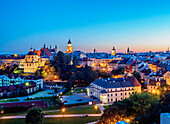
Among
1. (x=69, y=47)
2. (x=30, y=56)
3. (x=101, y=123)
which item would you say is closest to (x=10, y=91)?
(x=30, y=56)

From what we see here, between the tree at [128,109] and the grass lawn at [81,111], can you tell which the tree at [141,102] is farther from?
the grass lawn at [81,111]

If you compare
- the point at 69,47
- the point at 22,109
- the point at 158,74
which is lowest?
the point at 22,109

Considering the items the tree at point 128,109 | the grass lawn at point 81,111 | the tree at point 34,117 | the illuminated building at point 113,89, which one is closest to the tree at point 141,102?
the tree at point 128,109

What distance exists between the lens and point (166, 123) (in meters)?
9.10

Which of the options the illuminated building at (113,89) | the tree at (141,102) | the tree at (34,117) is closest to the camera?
the tree at (141,102)

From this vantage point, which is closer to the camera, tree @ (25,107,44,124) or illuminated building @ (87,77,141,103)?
tree @ (25,107,44,124)

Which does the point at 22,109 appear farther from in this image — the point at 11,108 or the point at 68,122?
the point at 68,122

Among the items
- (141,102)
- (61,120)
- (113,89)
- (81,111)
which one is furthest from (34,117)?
(113,89)

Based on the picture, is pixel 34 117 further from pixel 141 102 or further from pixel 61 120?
pixel 141 102

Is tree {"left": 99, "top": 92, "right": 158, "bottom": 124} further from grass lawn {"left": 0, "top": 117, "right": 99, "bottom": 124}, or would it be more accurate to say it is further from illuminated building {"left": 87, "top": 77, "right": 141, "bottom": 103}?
illuminated building {"left": 87, "top": 77, "right": 141, "bottom": 103}

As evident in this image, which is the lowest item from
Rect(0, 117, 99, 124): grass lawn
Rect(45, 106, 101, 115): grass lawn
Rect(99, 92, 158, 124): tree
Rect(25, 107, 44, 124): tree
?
Rect(0, 117, 99, 124): grass lawn

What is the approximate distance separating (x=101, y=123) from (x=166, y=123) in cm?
1525

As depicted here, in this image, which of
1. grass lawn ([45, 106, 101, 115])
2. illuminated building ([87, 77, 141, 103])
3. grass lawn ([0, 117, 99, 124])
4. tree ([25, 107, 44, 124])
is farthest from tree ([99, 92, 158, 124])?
illuminated building ([87, 77, 141, 103])

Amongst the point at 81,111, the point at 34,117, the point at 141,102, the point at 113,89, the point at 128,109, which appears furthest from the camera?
the point at 113,89
